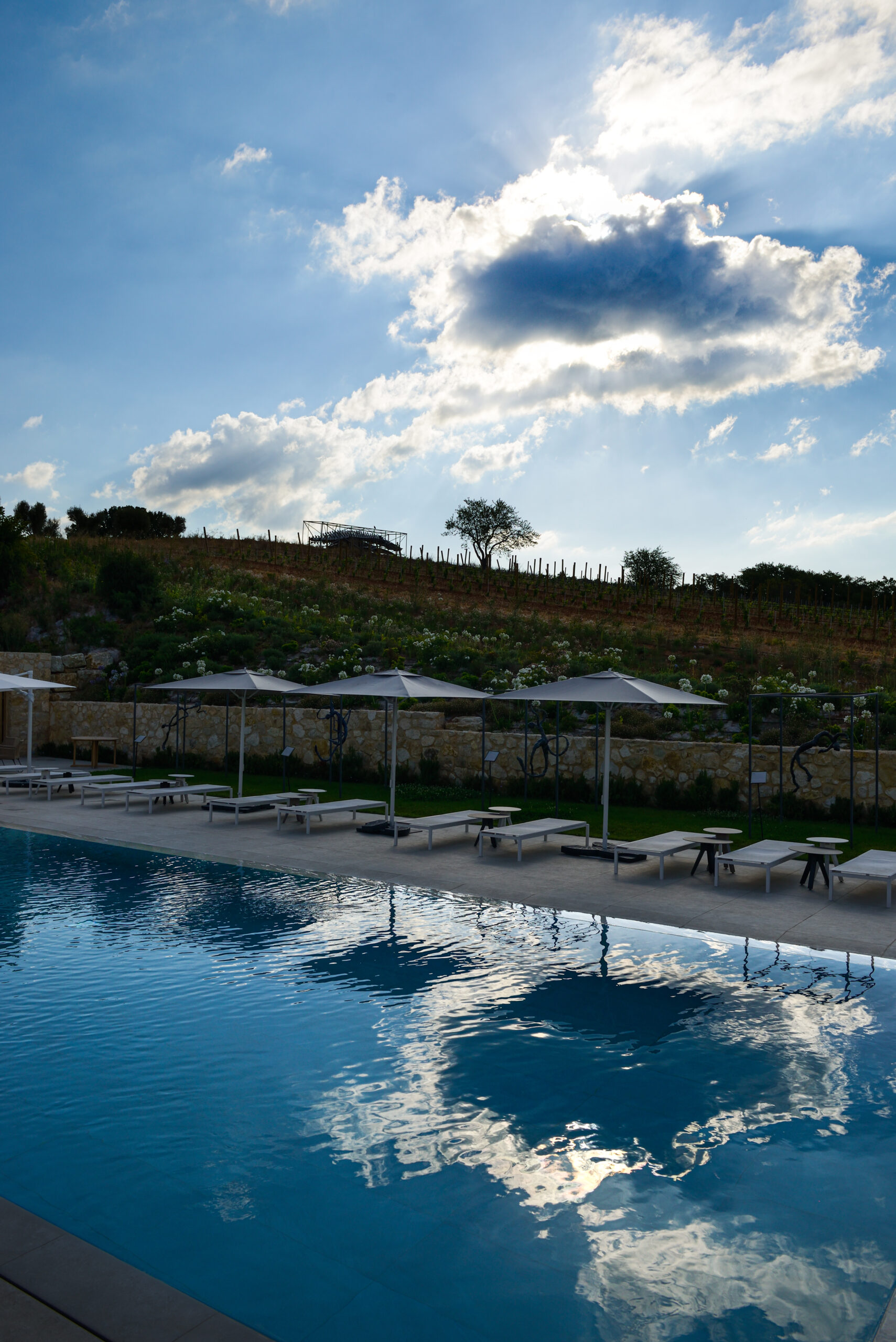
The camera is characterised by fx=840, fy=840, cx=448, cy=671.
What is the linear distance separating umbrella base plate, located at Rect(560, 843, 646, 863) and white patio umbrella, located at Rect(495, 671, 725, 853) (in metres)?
0.06

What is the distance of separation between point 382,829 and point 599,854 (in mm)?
3564

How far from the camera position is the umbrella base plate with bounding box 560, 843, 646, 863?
11484mm

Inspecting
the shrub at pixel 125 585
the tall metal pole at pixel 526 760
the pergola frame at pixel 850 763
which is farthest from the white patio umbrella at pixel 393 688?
the shrub at pixel 125 585

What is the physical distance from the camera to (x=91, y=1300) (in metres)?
2.91

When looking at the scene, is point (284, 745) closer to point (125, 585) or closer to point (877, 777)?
point (877, 777)

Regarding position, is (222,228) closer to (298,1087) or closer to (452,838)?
(452,838)

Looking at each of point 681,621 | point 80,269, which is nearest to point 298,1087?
point 80,269

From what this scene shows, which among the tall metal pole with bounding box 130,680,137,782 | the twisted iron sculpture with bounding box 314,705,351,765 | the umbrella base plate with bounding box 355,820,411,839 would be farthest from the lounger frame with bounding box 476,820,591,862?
the tall metal pole with bounding box 130,680,137,782

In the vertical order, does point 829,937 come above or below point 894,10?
below

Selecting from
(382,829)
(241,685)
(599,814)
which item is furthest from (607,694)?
(241,685)

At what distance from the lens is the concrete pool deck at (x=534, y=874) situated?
838 cm

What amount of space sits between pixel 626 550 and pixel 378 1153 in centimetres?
6019

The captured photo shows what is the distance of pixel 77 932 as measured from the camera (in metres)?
8.07

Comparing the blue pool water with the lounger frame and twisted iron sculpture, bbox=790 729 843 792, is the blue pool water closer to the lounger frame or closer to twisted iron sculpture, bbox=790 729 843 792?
the lounger frame
